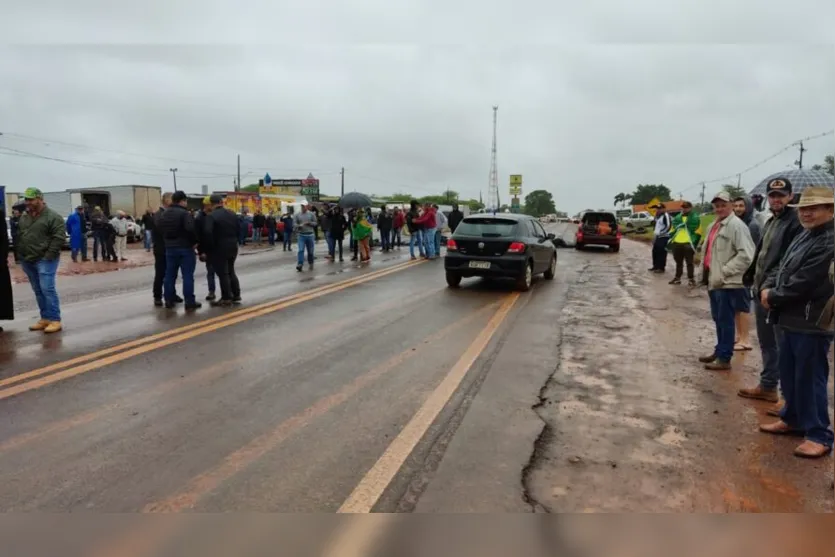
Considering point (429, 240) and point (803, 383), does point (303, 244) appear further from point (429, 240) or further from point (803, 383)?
point (803, 383)

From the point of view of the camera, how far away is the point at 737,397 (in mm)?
5078

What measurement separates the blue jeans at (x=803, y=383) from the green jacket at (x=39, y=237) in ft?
25.5

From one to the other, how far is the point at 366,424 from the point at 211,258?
617 cm

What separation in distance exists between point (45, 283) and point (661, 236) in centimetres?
1389

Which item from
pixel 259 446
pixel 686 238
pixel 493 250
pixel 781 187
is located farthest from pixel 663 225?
pixel 259 446

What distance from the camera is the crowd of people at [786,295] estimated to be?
3.22 m

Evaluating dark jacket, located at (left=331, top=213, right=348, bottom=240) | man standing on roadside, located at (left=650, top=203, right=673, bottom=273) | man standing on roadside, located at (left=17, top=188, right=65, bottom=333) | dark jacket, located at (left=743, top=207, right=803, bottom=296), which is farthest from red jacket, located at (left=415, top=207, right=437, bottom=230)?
dark jacket, located at (left=743, top=207, right=803, bottom=296)

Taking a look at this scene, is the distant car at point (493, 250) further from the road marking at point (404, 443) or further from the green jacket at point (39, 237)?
the green jacket at point (39, 237)

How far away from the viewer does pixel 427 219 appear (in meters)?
18.5

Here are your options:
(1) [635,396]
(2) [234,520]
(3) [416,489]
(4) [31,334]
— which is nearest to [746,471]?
(1) [635,396]

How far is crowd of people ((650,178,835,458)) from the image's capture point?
3225 millimetres

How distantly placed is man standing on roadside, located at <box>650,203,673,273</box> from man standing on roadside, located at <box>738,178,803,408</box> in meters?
10.6

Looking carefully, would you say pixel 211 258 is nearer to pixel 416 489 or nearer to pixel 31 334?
pixel 31 334

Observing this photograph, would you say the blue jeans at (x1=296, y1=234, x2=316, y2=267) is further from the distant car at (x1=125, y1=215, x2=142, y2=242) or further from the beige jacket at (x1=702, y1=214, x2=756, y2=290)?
the distant car at (x1=125, y1=215, x2=142, y2=242)
